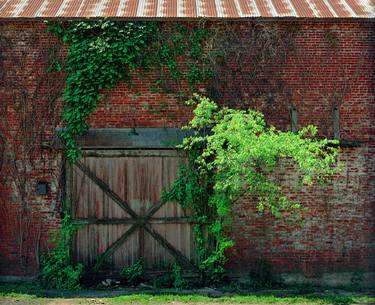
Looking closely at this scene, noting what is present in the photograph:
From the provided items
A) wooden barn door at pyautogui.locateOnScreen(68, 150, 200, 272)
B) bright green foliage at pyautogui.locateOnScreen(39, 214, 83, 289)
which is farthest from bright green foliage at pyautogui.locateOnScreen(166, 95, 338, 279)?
bright green foliage at pyautogui.locateOnScreen(39, 214, 83, 289)

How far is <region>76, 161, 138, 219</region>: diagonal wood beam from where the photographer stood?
1062 cm

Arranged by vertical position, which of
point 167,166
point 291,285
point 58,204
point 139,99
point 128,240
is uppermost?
point 139,99

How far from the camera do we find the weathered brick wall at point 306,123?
1059cm

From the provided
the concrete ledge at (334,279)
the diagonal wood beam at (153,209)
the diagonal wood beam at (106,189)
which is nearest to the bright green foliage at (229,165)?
the diagonal wood beam at (153,209)

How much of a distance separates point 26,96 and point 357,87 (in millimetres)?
7271

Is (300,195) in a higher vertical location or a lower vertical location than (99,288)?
higher

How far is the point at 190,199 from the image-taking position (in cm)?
1055

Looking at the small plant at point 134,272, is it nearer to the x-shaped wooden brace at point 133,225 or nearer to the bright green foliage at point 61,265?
the x-shaped wooden brace at point 133,225

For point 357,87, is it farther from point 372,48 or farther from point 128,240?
point 128,240

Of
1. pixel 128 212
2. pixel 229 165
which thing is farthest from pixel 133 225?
pixel 229 165

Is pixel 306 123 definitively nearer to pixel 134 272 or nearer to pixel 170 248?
pixel 170 248

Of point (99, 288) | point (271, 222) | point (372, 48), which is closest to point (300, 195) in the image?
point (271, 222)

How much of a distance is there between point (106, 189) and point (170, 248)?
190 centimetres

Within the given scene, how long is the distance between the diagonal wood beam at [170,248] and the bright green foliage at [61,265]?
160 cm
